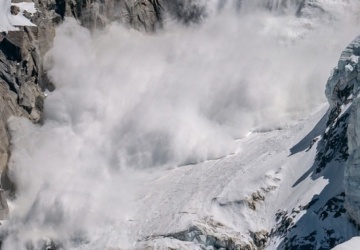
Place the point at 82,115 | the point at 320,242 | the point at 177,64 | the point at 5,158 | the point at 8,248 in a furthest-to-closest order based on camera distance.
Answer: the point at 177,64 < the point at 82,115 < the point at 5,158 < the point at 8,248 < the point at 320,242

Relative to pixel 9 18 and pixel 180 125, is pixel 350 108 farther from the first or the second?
pixel 9 18

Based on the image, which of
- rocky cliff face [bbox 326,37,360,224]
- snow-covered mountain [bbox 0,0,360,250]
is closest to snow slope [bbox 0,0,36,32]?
snow-covered mountain [bbox 0,0,360,250]

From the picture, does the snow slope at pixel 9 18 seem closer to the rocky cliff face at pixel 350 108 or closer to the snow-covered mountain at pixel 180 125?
the snow-covered mountain at pixel 180 125

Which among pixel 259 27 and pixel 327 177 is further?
pixel 259 27

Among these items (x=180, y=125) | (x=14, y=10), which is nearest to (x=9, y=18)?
(x=14, y=10)

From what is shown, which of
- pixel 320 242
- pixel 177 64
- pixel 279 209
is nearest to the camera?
pixel 320 242

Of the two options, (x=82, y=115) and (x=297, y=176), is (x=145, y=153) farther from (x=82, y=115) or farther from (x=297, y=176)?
(x=297, y=176)

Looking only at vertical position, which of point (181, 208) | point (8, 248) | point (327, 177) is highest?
point (327, 177)

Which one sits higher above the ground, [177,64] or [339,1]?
[339,1]

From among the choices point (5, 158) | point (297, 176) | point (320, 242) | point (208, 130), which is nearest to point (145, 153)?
point (208, 130)
